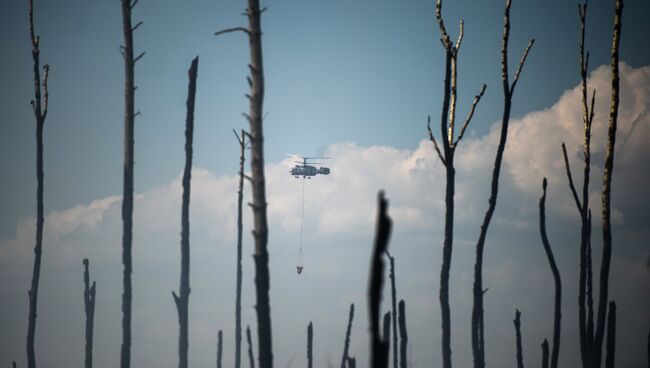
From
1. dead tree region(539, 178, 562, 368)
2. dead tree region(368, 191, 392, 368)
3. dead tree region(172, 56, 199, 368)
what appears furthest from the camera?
dead tree region(539, 178, 562, 368)

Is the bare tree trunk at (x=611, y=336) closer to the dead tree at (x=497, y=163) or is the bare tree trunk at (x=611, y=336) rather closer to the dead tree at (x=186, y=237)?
the dead tree at (x=497, y=163)

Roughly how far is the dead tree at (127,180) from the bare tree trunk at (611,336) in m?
16.2

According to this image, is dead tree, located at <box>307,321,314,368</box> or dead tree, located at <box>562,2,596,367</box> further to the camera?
dead tree, located at <box>307,321,314,368</box>

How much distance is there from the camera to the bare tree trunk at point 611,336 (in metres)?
19.2

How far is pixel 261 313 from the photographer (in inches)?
378

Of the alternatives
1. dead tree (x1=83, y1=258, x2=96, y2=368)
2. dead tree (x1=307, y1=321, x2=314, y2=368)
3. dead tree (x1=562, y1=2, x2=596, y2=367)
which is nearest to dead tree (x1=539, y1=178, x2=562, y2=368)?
dead tree (x1=562, y1=2, x2=596, y2=367)

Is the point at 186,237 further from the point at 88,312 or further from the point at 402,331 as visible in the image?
the point at 88,312

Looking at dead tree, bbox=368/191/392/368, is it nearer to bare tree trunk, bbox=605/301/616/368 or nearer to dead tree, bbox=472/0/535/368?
dead tree, bbox=472/0/535/368

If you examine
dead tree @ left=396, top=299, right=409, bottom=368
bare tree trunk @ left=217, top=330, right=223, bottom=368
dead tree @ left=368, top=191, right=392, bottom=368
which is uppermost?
dead tree @ left=368, top=191, right=392, bottom=368

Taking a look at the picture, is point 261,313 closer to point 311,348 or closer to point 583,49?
point 583,49

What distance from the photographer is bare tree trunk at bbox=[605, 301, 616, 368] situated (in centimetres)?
1920

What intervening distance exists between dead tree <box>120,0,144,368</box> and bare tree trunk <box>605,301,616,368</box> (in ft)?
53.0

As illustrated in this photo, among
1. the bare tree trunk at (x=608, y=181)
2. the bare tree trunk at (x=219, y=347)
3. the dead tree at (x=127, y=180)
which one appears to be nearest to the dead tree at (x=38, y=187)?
the dead tree at (x=127, y=180)

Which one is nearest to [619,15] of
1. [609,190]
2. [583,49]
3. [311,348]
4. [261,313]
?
[583,49]
